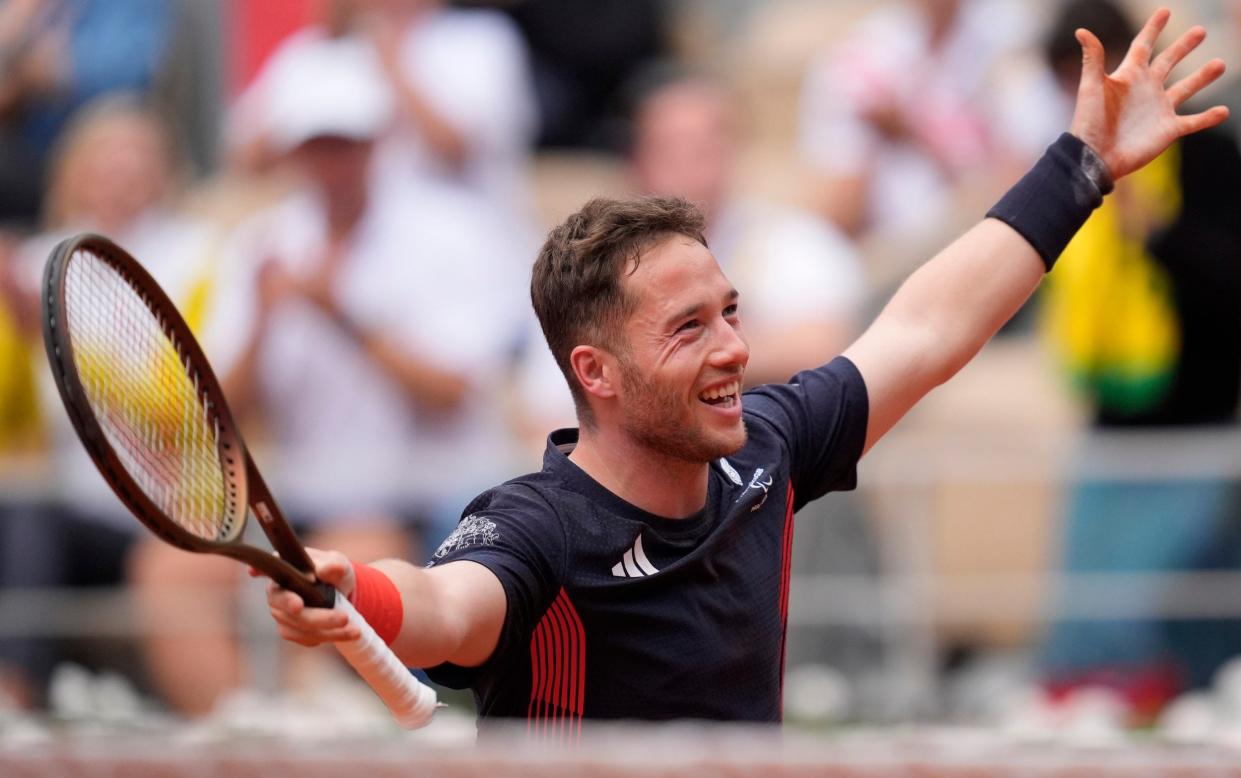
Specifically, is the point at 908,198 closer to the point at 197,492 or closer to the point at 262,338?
the point at 262,338

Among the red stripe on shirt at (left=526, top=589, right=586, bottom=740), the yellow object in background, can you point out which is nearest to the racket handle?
the red stripe on shirt at (left=526, top=589, right=586, bottom=740)

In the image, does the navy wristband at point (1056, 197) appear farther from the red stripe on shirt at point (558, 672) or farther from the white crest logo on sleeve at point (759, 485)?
the red stripe on shirt at point (558, 672)

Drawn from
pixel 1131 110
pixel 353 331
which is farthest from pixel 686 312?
pixel 353 331

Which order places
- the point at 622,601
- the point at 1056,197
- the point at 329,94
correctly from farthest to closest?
the point at 329,94 → the point at 1056,197 → the point at 622,601

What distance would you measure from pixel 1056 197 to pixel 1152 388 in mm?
3701

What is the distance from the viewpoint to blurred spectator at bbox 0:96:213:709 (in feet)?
27.3

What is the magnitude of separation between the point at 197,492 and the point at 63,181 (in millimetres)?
6500

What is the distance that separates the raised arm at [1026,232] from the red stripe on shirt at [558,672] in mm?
875

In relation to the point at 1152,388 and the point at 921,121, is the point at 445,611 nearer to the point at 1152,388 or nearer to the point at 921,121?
the point at 1152,388

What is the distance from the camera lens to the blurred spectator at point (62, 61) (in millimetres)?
10188

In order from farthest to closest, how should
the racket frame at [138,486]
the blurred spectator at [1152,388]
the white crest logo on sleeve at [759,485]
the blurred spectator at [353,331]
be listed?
the blurred spectator at [353,331]
the blurred spectator at [1152,388]
the white crest logo on sleeve at [759,485]
the racket frame at [138,486]

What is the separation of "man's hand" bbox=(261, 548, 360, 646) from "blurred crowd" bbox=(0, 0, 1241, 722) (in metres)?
4.55

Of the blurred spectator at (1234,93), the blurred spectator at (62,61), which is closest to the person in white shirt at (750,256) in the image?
the blurred spectator at (1234,93)

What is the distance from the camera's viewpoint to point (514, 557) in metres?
3.46
